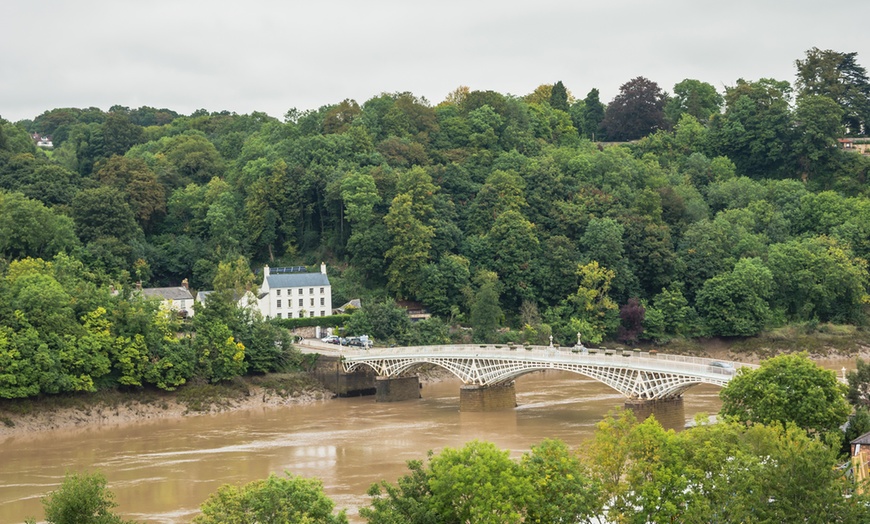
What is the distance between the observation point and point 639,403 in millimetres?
63656

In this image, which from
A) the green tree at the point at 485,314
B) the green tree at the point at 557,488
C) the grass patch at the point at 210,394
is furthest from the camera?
the green tree at the point at 485,314

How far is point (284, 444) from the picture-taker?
64562 mm

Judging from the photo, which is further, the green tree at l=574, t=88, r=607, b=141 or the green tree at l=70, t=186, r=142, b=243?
the green tree at l=574, t=88, r=607, b=141

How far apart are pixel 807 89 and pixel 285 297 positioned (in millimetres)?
64577

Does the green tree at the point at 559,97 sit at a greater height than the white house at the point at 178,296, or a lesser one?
greater

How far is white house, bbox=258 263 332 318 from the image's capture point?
305 feet

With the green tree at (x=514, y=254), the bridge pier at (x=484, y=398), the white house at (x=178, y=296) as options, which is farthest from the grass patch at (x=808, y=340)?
the white house at (x=178, y=296)

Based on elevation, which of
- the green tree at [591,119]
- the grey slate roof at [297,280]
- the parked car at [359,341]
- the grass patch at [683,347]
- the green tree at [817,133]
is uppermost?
the green tree at [591,119]

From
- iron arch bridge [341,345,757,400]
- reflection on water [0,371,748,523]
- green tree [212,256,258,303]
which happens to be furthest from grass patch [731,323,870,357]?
green tree [212,256,258,303]

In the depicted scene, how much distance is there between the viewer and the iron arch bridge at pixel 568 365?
204 ft

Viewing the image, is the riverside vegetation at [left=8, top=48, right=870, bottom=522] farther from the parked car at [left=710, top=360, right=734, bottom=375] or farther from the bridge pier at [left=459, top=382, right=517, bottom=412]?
the parked car at [left=710, top=360, right=734, bottom=375]

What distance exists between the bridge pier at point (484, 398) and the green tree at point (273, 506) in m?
38.2

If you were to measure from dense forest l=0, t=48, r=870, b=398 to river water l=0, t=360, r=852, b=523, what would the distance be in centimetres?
805

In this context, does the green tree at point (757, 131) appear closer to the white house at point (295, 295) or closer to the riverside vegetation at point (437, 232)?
the riverside vegetation at point (437, 232)
